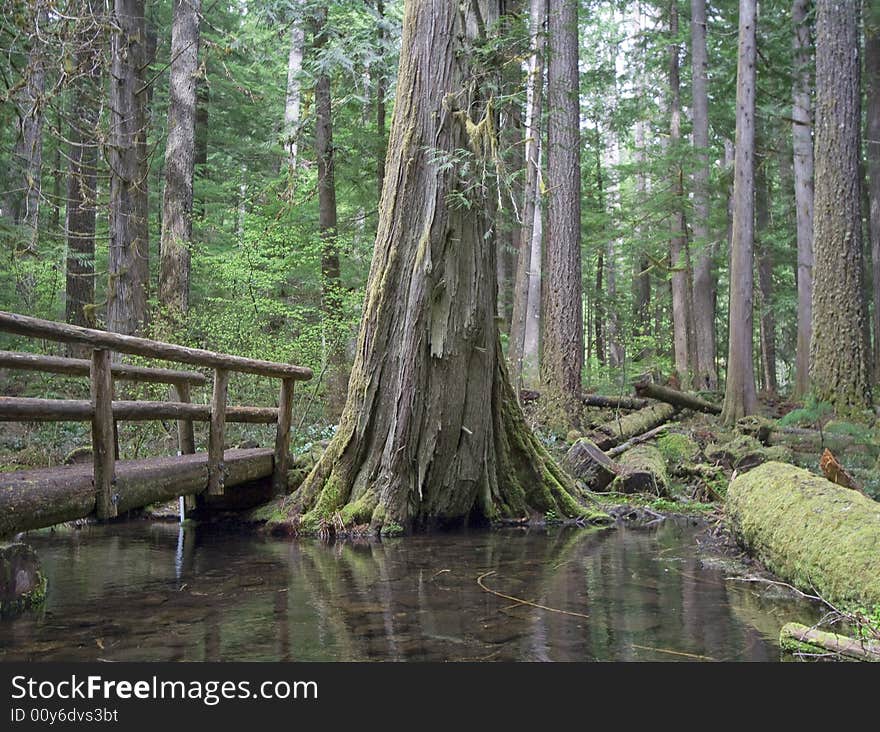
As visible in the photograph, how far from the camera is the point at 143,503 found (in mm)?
6211

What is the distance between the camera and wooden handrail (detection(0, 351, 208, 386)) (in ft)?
20.2

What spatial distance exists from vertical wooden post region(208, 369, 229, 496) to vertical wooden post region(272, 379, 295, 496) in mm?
1334

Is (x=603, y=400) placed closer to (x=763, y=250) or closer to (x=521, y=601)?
(x=521, y=601)

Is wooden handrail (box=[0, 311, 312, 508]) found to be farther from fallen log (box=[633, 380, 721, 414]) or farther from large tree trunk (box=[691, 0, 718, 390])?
large tree trunk (box=[691, 0, 718, 390])

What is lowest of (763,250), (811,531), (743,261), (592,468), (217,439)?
(592,468)

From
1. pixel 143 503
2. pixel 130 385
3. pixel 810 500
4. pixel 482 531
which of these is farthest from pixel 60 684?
pixel 130 385

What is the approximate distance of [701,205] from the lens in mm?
21734

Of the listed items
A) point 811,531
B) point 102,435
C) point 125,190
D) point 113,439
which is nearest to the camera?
point 811,531

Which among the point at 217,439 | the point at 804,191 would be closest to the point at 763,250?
the point at 804,191

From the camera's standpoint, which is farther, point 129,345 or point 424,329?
point 424,329

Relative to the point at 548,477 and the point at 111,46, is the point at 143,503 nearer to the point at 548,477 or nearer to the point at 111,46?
the point at 548,477

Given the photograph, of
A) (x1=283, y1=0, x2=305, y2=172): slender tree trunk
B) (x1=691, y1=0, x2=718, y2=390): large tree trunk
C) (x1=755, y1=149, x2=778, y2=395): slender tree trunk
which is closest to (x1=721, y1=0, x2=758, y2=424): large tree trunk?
(x1=691, y1=0, x2=718, y2=390): large tree trunk

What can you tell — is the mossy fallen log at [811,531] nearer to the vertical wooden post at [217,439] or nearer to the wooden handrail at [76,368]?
the vertical wooden post at [217,439]

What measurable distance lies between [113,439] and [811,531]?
5.06 meters
